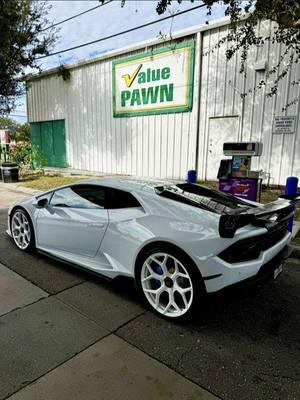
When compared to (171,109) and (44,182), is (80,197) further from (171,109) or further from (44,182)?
(44,182)

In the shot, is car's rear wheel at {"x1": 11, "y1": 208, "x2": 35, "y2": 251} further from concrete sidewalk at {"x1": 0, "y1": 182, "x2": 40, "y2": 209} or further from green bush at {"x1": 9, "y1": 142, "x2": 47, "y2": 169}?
green bush at {"x1": 9, "y1": 142, "x2": 47, "y2": 169}

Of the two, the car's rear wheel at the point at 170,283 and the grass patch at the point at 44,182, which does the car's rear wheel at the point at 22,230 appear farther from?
the grass patch at the point at 44,182

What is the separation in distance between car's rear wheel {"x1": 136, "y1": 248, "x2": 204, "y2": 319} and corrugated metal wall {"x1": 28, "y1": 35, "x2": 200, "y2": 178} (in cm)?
797

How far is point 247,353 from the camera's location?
2.20m

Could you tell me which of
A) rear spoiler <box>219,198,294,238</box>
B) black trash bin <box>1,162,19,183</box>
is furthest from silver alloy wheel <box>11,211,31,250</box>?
black trash bin <box>1,162,19,183</box>

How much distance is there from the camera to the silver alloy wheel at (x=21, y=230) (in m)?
4.04

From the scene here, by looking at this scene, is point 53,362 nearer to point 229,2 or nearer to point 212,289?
point 212,289

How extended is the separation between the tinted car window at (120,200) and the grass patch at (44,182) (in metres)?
7.23

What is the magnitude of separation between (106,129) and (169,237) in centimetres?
1088

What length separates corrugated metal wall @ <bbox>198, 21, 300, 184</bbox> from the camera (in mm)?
8195

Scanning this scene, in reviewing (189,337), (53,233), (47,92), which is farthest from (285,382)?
(47,92)

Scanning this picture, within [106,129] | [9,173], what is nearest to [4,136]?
[9,173]

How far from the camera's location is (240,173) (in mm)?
4914

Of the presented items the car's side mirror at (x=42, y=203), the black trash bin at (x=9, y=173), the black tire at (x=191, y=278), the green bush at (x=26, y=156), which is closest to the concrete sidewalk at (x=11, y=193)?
the black trash bin at (x=9, y=173)
